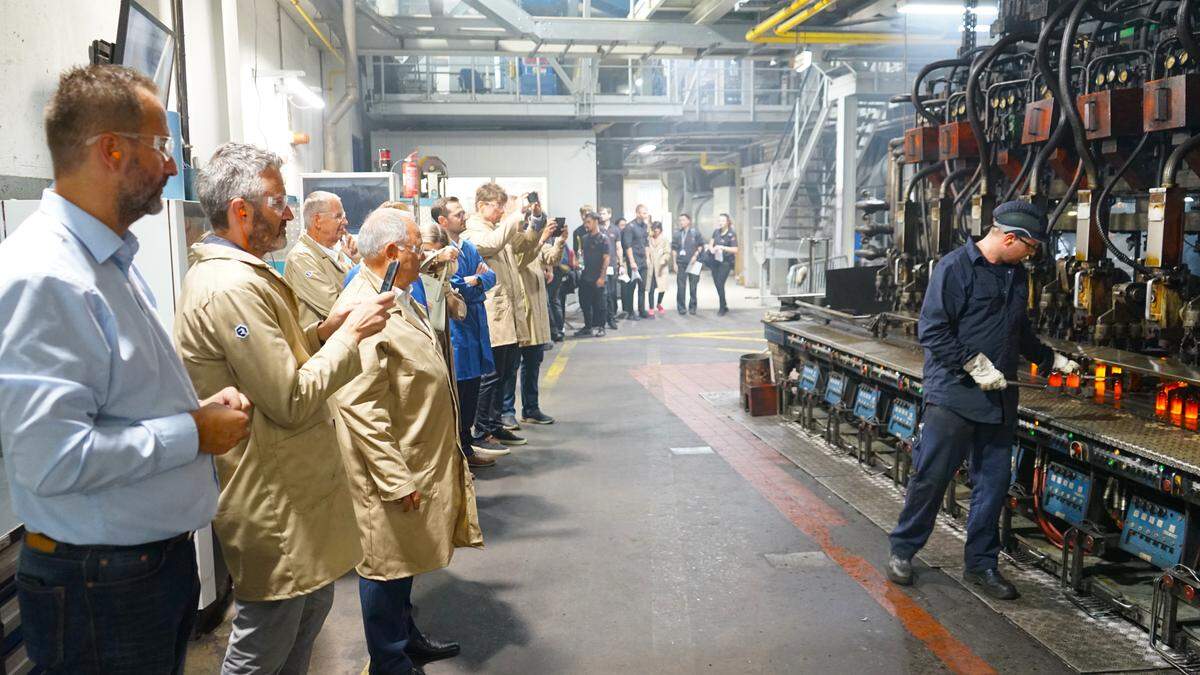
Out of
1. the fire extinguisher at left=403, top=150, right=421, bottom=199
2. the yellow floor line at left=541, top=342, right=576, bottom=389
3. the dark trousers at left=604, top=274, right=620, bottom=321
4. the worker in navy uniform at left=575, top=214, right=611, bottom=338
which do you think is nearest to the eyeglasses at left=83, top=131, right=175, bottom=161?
the yellow floor line at left=541, top=342, right=576, bottom=389

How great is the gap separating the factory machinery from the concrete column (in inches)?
252

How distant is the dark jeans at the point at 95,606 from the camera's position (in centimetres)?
178

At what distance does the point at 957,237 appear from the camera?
21.2ft

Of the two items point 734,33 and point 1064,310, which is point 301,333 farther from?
point 734,33

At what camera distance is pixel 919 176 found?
22.3 feet

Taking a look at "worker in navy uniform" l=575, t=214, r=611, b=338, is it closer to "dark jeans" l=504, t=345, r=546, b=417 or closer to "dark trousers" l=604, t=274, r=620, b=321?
"dark trousers" l=604, t=274, r=620, b=321

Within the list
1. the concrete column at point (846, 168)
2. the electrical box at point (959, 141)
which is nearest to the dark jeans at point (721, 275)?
the concrete column at point (846, 168)

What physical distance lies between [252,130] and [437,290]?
4.25 meters

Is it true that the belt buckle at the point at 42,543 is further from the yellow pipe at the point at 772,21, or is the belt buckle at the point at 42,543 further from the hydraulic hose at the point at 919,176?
the yellow pipe at the point at 772,21

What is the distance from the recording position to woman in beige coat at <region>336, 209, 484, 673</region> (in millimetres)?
3023

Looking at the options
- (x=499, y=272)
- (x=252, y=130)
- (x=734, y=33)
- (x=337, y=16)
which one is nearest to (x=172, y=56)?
(x=499, y=272)

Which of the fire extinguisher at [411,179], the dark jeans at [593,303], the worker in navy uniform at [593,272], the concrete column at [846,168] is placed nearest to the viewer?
the fire extinguisher at [411,179]

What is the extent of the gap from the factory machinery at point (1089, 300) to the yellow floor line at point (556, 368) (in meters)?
3.90

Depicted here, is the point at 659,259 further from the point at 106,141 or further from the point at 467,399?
the point at 106,141
